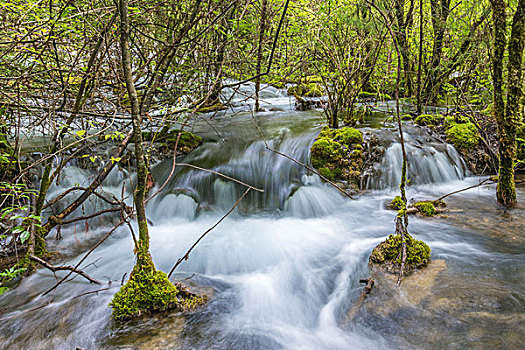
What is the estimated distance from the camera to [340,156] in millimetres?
5613

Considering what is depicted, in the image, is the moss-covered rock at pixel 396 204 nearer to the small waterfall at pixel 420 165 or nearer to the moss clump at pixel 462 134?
the small waterfall at pixel 420 165

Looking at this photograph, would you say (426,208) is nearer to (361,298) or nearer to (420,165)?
(420,165)

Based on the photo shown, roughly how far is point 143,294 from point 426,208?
395cm

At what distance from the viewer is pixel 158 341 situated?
233cm

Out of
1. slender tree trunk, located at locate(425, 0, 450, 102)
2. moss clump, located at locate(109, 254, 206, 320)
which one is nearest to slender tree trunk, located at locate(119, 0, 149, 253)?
moss clump, located at locate(109, 254, 206, 320)

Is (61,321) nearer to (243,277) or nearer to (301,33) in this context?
(243,277)

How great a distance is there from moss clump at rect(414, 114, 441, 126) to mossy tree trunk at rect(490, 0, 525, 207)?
3.12m

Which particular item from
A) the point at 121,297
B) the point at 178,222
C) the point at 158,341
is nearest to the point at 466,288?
the point at 158,341

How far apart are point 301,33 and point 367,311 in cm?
612

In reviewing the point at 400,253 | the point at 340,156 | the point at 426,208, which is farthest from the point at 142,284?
the point at 340,156

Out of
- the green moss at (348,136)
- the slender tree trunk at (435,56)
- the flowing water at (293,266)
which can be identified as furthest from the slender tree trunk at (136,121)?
the slender tree trunk at (435,56)

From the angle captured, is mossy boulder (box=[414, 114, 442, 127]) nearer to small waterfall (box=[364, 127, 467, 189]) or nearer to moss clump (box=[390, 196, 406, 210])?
small waterfall (box=[364, 127, 467, 189])

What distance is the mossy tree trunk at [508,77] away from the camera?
11.5ft

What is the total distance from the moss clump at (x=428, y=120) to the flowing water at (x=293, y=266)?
65 cm
